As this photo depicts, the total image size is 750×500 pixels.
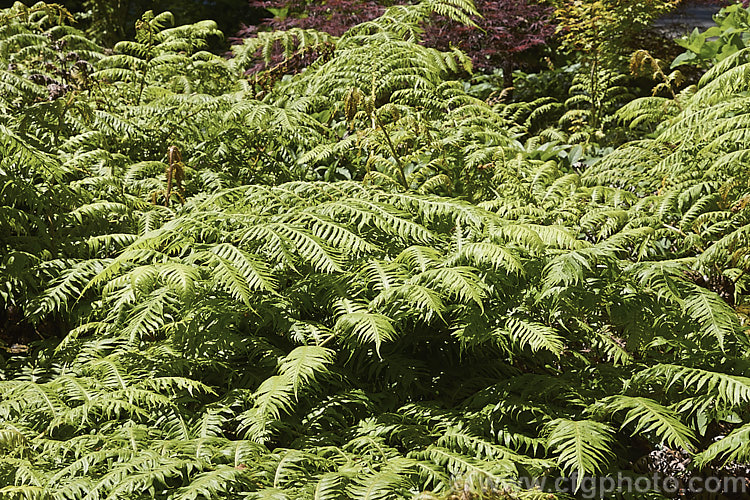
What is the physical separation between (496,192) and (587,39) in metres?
3.11

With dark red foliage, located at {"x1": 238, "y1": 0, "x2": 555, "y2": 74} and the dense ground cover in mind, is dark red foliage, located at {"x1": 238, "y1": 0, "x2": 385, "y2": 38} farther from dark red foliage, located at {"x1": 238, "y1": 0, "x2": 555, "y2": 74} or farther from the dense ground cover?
the dense ground cover

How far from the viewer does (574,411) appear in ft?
7.07

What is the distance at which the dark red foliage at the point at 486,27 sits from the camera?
6020 millimetres

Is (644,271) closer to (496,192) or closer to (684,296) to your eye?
(684,296)

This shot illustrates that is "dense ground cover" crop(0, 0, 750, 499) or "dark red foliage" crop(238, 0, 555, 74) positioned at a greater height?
"dark red foliage" crop(238, 0, 555, 74)

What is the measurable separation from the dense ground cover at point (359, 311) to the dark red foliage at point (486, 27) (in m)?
2.63

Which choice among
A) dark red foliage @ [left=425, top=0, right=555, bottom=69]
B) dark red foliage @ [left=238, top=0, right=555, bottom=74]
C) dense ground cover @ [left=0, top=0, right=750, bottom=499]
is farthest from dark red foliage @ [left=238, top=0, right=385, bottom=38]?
dense ground cover @ [left=0, top=0, right=750, bottom=499]

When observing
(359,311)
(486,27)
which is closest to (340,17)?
(486,27)

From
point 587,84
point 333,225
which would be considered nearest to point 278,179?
point 333,225

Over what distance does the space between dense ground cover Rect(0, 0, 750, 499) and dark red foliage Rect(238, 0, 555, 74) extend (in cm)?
263

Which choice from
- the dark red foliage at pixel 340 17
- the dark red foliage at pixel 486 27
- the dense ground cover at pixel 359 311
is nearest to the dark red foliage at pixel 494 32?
the dark red foliage at pixel 486 27

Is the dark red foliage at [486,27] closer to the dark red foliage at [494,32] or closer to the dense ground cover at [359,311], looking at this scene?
the dark red foliage at [494,32]

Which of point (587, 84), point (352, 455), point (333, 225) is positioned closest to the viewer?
point (352, 455)

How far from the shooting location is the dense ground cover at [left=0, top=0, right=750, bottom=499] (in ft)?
6.23
